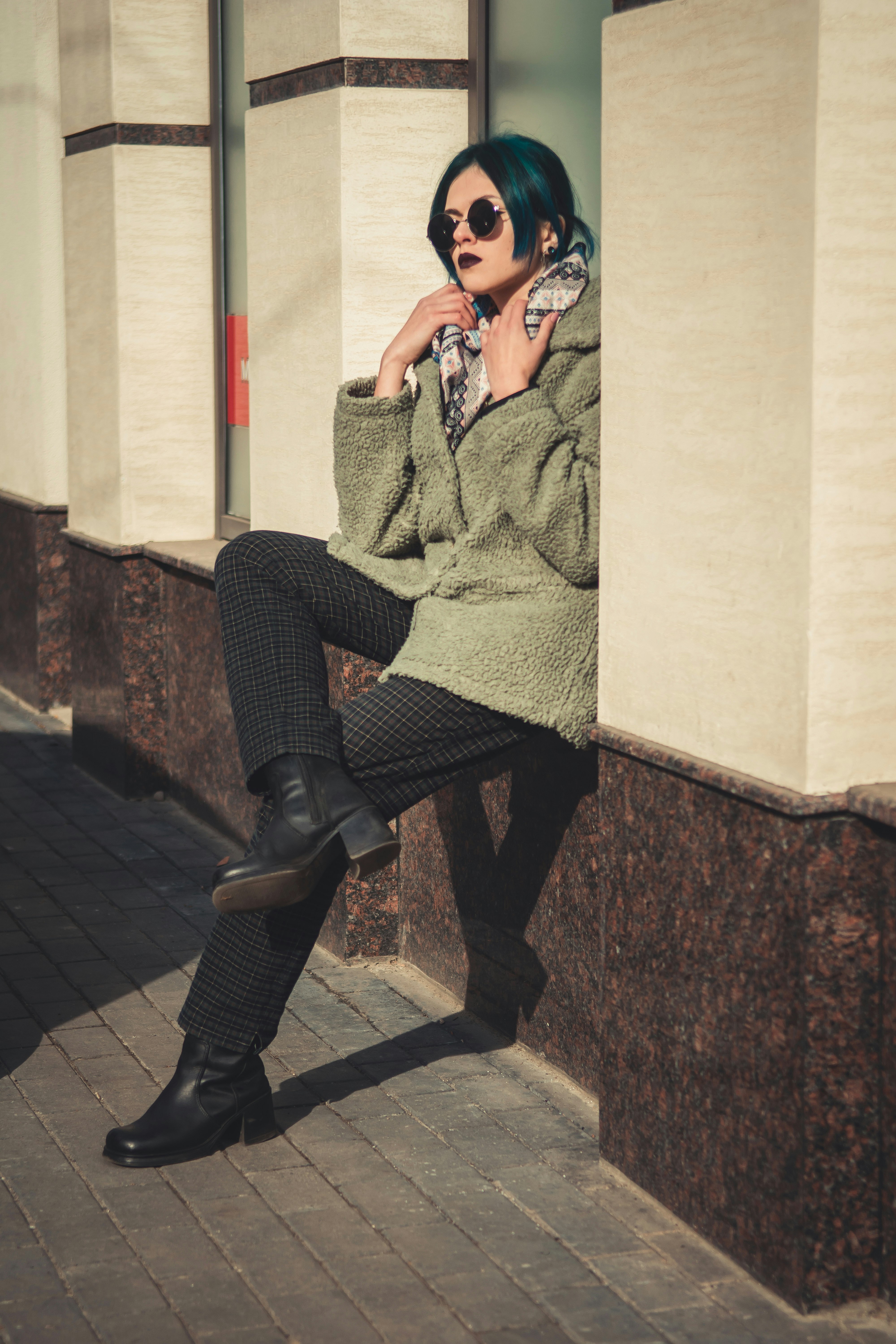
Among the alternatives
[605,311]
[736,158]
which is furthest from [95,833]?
[736,158]

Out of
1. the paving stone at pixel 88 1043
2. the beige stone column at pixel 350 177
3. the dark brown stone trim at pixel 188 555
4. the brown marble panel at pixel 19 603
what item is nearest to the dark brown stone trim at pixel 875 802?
the paving stone at pixel 88 1043

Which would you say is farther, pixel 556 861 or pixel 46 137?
pixel 46 137

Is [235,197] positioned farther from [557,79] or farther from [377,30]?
[557,79]

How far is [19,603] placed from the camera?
872cm

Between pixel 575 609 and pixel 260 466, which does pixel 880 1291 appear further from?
pixel 260 466

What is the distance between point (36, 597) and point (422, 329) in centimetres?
505

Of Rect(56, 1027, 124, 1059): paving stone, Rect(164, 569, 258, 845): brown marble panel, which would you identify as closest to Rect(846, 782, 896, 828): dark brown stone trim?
Rect(56, 1027, 124, 1059): paving stone

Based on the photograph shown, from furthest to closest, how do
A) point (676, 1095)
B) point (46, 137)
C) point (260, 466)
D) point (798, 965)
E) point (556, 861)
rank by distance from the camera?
point (46, 137) < point (260, 466) < point (556, 861) < point (676, 1095) < point (798, 965)

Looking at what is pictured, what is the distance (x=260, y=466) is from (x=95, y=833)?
179 centimetres

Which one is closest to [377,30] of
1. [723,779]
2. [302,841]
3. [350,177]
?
[350,177]

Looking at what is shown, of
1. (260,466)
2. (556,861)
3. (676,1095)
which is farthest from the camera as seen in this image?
(260,466)

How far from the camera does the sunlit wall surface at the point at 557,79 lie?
4.07 metres

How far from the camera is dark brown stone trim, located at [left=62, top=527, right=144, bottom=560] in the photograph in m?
6.77

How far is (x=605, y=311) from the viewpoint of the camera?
10.5 feet
